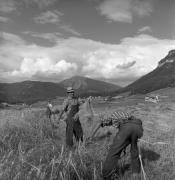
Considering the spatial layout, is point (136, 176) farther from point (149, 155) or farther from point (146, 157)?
point (149, 155)

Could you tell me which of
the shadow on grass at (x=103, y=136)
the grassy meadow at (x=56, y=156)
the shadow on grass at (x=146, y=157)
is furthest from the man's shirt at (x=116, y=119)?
the shadow on grass at (x=103, y=136)

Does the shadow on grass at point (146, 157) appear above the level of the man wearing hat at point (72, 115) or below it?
below

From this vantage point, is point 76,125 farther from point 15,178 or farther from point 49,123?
point 15,178

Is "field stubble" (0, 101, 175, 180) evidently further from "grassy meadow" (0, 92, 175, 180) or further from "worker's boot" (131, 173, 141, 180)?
"worker's boot" (131, 173, 141, 180)

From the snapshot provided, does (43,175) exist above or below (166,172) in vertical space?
above

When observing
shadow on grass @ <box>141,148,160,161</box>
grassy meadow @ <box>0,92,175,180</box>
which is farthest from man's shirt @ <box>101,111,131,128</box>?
shadow on grass @ <box>141,148,160,161</box>

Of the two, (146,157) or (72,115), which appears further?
(72,115)

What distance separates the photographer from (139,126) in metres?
6.99

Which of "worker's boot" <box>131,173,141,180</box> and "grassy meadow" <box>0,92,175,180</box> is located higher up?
"grassy meadow" <box>0,92,175,180</box>

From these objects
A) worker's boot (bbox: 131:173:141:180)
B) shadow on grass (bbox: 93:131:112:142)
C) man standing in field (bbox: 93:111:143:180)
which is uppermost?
man standing in field (bbox: 93:111:143:180)

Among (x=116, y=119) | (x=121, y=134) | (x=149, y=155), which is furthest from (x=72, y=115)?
(x=121, y=134)

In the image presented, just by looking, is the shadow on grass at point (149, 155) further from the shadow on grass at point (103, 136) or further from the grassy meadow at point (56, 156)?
the shadow on grass at point (103, 136)

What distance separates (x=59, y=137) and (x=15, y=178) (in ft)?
20.1

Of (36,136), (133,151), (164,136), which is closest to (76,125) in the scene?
(36,136)
